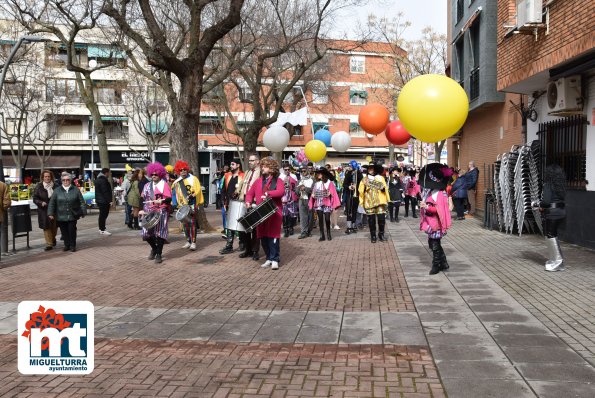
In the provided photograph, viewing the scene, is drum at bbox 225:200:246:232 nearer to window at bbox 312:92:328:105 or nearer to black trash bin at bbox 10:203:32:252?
black trash bin at bbox 10:203:32:252

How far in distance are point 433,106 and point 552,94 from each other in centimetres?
532

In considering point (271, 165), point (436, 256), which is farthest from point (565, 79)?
point (271, 165)

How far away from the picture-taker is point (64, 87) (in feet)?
137

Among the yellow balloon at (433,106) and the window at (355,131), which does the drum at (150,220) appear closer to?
the yellow balloon at (433,106)

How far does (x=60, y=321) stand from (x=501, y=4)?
14.0 metres

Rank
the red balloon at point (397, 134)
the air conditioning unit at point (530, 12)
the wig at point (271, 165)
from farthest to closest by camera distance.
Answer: the red balloon at point (397, 134)
the air conditioning unit at point (530, 12)
the wig at point (271, 165)

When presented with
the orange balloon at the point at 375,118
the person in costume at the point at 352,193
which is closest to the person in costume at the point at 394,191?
the person in costume at the point at 352,193

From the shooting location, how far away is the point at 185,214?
1090 cm

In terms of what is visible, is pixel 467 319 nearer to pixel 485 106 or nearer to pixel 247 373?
pixel 247 373

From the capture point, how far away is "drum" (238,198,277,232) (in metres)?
9.01

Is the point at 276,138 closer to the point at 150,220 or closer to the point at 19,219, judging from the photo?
the point at 19,219

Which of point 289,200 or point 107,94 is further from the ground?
point 107,94

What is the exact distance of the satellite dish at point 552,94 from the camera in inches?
466

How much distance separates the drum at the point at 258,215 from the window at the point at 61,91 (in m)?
30.8
